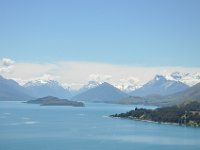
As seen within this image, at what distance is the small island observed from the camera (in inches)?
6036

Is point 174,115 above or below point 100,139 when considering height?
above

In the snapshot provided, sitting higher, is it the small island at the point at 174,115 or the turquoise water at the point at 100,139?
the small island at the point at 174,115

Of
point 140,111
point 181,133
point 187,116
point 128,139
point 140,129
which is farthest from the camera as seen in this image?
point 140,111

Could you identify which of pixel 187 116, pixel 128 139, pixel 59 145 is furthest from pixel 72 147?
pixel 187 116

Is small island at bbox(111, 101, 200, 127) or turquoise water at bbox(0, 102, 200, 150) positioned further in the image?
small island at bbox(111, 101, 200, 127)

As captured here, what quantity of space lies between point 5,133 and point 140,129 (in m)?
39.0

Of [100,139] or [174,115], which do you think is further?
[174,115]

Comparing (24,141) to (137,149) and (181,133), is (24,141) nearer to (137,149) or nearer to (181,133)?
(137,149)

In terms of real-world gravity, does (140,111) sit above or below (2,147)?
above

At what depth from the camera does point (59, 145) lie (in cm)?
9612

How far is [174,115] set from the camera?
162125 millimetres

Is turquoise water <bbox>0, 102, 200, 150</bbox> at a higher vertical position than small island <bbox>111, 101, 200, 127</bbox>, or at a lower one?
lower

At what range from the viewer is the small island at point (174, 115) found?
153325 millimetres

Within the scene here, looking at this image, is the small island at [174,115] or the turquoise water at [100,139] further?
the small island at [174,115]
